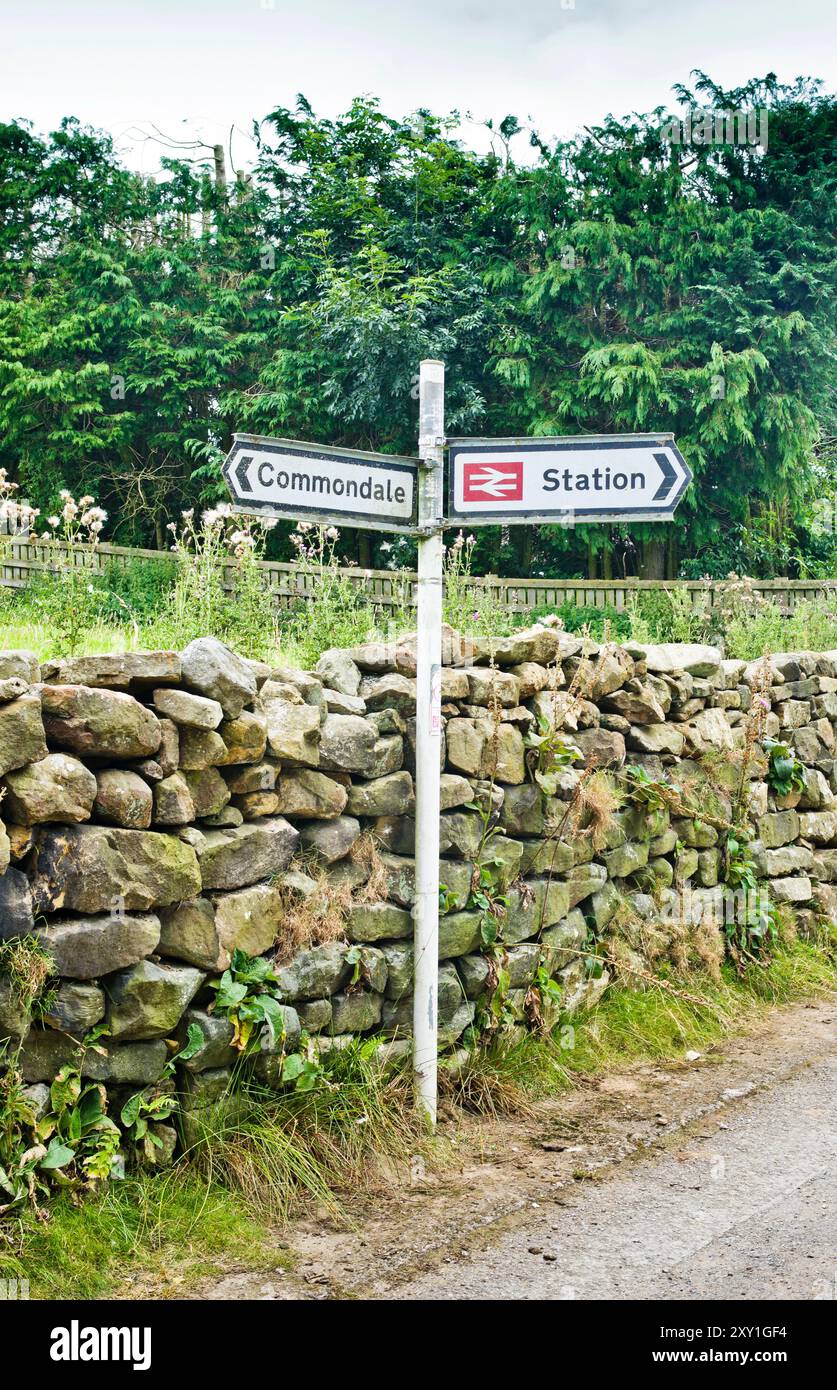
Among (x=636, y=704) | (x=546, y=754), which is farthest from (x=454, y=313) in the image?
(x=546, y=754)

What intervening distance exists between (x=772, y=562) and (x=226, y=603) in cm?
1273

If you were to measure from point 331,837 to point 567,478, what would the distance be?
1.54m

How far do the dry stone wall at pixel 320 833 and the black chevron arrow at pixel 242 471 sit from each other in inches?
20.8

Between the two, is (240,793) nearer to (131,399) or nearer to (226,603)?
(226,603)

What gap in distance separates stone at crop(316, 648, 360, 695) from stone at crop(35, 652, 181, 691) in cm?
92

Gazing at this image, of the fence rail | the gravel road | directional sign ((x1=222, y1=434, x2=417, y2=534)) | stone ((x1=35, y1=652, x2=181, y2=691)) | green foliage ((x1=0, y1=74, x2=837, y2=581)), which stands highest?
green foliage ((x1=0, y1=74, x2=837, y2=581))

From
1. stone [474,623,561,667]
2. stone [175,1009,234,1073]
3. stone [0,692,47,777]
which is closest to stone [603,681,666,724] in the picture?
stone [474,623,561,667]

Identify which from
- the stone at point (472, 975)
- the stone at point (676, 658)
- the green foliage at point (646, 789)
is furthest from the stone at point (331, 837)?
the stone at point (676, 658)

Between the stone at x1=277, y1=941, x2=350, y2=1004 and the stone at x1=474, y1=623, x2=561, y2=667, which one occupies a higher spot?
the stone at x1=474, y1=623, x2=561, y2=667

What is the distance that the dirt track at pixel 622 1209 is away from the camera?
351 centimetres

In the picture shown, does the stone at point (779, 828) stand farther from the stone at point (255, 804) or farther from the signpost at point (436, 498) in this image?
the stone at point (255, 804)

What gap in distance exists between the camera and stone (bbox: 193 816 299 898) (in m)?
3.94

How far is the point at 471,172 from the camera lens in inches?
691

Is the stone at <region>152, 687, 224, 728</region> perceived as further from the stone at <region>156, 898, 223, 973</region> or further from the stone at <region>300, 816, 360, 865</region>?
the stone at <region>300, 816, 360, 865</region>
